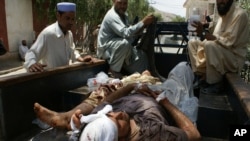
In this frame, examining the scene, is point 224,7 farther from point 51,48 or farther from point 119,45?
point 51,48

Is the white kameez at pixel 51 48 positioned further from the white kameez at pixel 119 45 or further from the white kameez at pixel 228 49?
the white kameez at pixel 228 49

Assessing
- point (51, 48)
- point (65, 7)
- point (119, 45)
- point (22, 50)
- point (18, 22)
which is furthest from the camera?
point (18, 22)

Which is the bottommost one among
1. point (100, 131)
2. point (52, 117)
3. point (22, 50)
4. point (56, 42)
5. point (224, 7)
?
point (22, 50)

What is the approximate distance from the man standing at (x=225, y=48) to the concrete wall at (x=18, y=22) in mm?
9888

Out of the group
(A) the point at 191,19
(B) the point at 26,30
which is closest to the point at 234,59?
(A) the point at 191,19

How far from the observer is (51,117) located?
2.15 meters

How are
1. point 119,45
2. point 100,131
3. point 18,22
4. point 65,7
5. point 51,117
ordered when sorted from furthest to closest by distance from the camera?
point 18,22
point 119,45
point 65,7
point 51,117
point 100,131

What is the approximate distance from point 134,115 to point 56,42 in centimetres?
140

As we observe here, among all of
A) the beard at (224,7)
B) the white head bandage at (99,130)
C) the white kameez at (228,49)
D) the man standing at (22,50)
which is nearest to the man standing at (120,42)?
the beard at (224,7)

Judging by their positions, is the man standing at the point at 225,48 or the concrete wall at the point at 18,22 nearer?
the man standing at the point at 225,48

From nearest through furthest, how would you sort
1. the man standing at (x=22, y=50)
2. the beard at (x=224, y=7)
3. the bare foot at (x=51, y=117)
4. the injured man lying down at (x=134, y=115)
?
the injured man lying down at (x=134, y=115), the bare foot at (x=51, y=117), the beard at (x=224, y=7), the man standing at (x=22, y=50)

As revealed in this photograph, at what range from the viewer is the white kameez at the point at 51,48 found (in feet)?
9.53

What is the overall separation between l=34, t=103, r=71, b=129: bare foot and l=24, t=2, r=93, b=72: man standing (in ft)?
2.31

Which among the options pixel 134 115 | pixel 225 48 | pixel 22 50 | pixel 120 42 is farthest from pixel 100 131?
pixel 22 50
